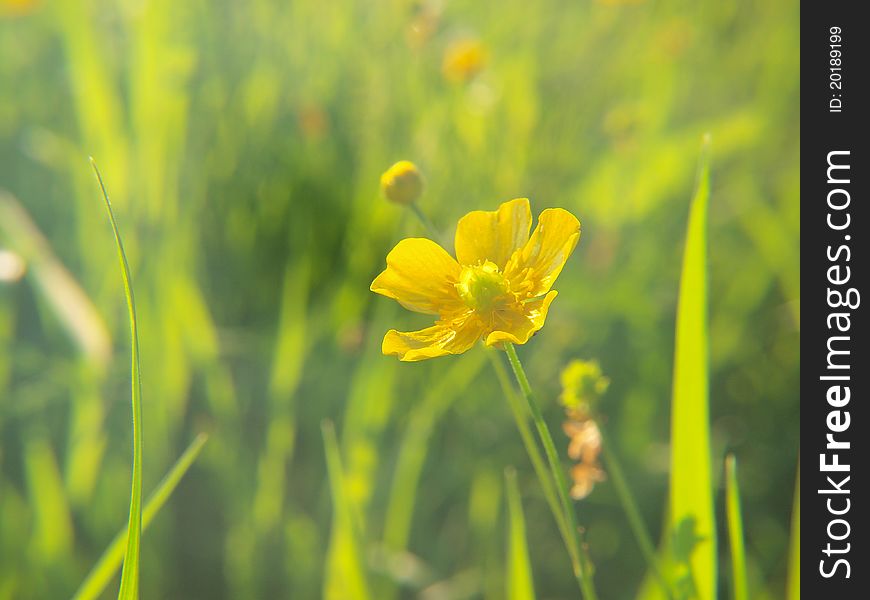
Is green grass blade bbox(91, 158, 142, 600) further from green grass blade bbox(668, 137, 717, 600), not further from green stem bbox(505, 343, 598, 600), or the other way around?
green grass blade bbox(668, 137, 717, 600)

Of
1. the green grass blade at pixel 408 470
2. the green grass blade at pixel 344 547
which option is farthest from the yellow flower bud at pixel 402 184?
the green grass blade at pixel 408 470

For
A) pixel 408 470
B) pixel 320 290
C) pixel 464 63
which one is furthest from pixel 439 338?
pixel 464 63

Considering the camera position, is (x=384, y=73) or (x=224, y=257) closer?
(x=224, y=257)

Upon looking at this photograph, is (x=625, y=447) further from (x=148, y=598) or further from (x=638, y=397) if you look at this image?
(x=148, y=598)

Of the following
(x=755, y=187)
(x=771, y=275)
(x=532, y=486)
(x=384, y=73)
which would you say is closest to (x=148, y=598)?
(x=532, y=486)

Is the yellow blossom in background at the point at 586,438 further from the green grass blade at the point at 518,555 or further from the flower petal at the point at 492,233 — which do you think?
the flower petal at the point at 492,233
